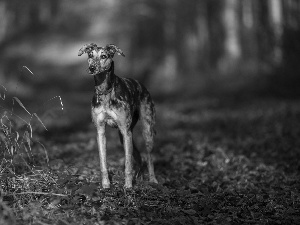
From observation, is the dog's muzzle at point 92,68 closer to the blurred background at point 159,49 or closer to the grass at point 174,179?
the grass at point 174,179

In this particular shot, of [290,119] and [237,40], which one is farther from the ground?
[237,40]

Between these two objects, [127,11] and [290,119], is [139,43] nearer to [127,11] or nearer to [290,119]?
[127,11]

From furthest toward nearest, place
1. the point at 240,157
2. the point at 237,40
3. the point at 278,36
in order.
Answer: the point at 237,40
the point at 278,36
the point at 240,157

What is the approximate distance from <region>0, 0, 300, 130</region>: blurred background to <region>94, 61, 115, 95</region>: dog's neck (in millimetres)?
14284

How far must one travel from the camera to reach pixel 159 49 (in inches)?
1439

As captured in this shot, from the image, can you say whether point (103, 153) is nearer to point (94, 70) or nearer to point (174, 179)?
point (94, 70)

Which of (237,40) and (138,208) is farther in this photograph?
(237,40)

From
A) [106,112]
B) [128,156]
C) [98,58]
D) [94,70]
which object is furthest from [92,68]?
[128,156]

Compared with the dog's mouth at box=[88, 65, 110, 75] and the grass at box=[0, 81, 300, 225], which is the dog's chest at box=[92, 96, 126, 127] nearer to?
the dog's mouth at box=[88, 65, 110, 75]

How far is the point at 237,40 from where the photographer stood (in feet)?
99.0

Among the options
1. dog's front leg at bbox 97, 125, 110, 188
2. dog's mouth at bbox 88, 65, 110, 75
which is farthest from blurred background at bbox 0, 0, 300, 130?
dog's mouth at bbox 88, 65, 110, 75

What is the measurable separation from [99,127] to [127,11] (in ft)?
102

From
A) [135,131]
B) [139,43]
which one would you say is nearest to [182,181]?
[135,131]

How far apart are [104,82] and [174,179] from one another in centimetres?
255
